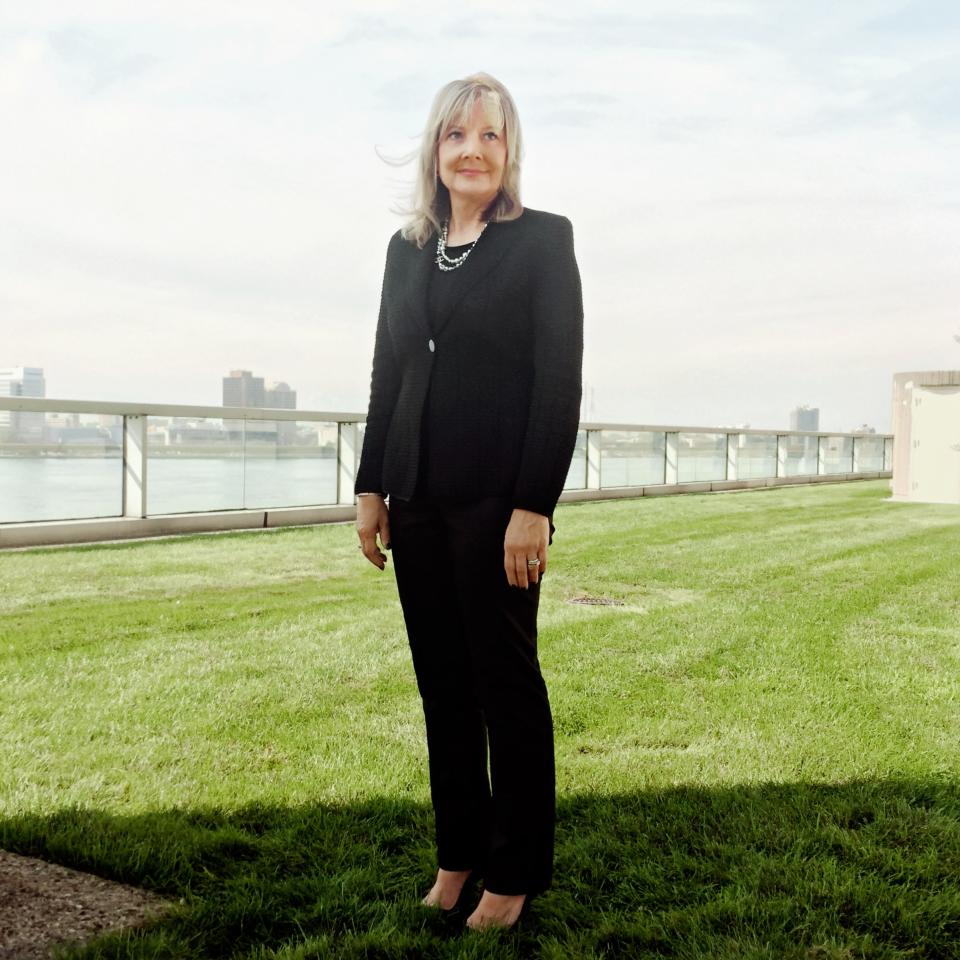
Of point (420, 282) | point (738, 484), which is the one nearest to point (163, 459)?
point (420, 282)

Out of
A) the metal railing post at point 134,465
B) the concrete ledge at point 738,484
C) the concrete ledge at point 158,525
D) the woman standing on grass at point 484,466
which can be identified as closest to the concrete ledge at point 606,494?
the concrete ledge at point 738,484

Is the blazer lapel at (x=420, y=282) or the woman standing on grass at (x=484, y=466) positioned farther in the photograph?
the blazer lapel at (x=420, y=282)

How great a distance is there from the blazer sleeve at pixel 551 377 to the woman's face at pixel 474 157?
0.23 meters

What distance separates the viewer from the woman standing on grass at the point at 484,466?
7.34 ft

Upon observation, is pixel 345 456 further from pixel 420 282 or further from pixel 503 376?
pixel 503 376

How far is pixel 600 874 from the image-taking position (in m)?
2.65

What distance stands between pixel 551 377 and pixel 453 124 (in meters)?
0.71

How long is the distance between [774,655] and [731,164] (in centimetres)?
1232

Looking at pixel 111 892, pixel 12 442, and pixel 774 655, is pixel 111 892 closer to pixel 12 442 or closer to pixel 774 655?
pixel 774 655

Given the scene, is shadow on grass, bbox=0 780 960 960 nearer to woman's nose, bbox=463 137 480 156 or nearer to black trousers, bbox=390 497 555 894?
black trousers, bbox=390 497 555 894

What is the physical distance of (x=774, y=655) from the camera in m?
5.27

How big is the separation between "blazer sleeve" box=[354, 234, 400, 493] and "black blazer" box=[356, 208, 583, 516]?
0.16 meters

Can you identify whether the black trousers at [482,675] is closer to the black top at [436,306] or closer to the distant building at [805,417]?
the black top at [436,306]

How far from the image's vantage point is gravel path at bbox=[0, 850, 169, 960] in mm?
2242
